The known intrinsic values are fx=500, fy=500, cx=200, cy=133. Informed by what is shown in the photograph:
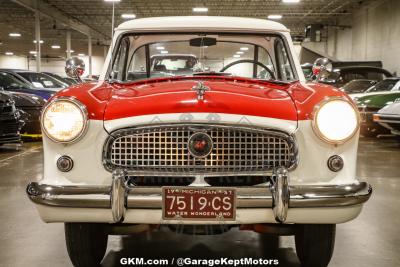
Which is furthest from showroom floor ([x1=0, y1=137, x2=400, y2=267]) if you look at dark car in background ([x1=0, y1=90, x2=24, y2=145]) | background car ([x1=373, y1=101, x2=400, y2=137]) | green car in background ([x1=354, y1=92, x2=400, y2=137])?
green car in background ([x1=354, y1=92, x2=400, y2=137])

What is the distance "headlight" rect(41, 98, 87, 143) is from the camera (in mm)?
2414

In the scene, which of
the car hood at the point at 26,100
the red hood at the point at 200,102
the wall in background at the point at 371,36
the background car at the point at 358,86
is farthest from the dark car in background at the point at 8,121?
the wall in background at the point at 371,36

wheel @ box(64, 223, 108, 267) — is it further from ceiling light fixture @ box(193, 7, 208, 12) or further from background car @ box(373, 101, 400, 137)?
ceiling light fixture @ box(193, 7, 208, 12)

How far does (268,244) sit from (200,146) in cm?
133

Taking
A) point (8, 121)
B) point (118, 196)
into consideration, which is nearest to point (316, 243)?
point (118, 196)

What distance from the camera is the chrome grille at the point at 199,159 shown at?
7.84ft

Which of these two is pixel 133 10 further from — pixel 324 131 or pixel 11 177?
pixel 324 131

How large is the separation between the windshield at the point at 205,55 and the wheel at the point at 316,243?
3.74 ft

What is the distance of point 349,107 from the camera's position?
246 centimetres

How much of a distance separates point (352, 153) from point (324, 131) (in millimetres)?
209

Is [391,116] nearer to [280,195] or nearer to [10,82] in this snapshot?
[280,195]

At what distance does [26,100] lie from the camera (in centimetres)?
905

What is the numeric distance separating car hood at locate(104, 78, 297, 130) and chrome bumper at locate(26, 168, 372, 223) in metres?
0.27

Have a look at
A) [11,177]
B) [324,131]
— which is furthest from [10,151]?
[324,131]
